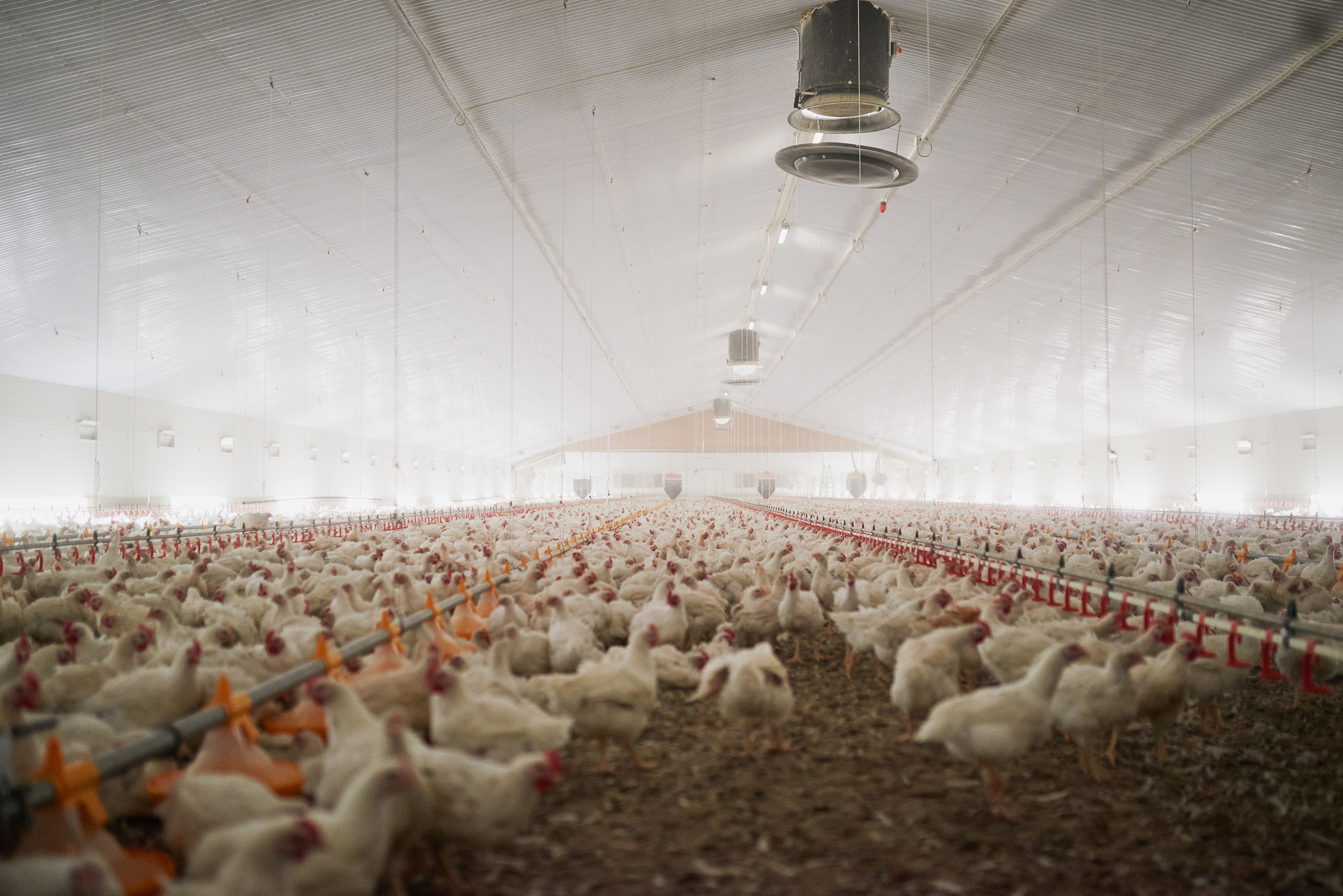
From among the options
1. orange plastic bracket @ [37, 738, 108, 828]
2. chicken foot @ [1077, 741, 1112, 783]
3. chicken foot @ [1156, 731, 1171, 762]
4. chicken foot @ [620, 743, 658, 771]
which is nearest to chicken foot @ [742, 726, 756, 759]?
chicken foot @ [620, 743, 658, 771]

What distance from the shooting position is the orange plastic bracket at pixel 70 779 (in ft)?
6.36

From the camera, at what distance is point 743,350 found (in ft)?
58.2

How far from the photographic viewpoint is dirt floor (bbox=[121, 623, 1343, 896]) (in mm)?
2646

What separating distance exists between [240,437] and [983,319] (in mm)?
21650

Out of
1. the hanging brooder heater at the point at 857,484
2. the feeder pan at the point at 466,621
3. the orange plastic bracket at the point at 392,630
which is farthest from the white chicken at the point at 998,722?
the hanging brooder heater at the point at 857,484

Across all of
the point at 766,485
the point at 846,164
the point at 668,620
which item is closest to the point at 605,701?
the point at 668,620

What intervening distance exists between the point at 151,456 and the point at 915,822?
20194 mm

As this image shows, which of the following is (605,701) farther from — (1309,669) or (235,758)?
(1309,669)

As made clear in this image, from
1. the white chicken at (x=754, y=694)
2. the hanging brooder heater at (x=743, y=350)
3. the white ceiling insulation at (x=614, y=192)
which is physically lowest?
the white chicken at (x=754, y=694)

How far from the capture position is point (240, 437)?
21094 millimetres

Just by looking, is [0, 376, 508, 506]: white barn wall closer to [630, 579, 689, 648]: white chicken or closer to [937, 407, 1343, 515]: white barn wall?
[630, 579, 689, 648]: white chicken

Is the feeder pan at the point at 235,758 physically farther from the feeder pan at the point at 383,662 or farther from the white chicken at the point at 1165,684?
the white chicken at the point at 1165,684

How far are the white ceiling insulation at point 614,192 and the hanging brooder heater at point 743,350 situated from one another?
1.98 m

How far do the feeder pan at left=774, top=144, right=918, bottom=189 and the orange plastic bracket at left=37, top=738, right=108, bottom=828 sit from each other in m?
7.27
